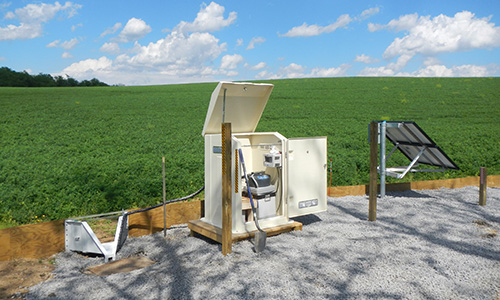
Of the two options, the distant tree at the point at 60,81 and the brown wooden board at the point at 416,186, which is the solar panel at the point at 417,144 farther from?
the distant tree at the point at 60,81

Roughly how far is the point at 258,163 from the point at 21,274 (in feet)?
13.8

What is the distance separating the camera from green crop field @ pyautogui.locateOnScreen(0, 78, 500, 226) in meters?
8.32

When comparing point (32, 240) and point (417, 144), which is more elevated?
point (417, 144)

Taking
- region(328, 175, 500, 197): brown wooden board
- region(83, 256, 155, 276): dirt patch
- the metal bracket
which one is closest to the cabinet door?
region(328, 175, 500, 197): brown wooden board

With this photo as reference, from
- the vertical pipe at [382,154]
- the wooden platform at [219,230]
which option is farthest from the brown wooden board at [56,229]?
the wooden platform at [219,230]

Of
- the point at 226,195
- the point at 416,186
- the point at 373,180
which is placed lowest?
the point at 416,186

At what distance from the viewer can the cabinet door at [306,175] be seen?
691 cm

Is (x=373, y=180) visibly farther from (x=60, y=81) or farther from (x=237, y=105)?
(x=60, y=81)

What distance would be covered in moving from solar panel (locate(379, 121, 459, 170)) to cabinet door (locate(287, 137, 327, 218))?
294 centimetres

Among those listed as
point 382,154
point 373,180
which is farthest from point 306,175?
point 382,154

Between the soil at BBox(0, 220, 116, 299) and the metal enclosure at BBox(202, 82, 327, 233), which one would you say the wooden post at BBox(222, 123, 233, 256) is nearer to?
the metal enclosure at BBox(202, 82, 327, 233)

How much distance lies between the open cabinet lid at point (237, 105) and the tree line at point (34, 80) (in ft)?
199

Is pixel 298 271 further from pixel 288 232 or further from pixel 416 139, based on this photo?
pixel 416 139

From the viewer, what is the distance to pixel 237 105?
22.3 ft
